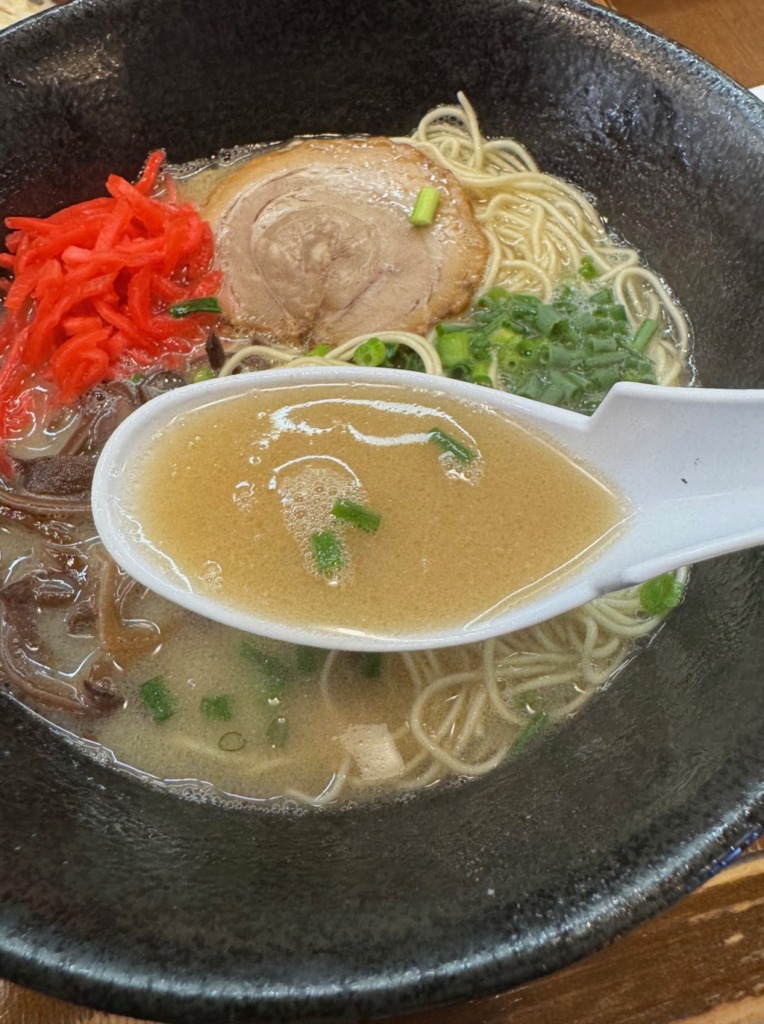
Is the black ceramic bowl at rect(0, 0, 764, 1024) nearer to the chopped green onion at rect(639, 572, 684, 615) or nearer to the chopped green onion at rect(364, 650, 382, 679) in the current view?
the chopped green onion at rect(639, 572, 684, 615)

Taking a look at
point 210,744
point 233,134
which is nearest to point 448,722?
point 210,744

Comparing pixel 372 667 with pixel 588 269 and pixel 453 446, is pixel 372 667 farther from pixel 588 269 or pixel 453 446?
pixel 588 269

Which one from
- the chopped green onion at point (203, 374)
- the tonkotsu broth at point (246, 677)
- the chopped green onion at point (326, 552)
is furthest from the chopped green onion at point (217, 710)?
the chopped green onion at point (203, 374)

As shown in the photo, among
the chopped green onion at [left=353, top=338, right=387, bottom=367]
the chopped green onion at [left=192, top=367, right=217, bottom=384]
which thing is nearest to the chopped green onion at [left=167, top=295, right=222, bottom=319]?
the chopped green onion at [left=192, top=367, right=217, bottom=384]

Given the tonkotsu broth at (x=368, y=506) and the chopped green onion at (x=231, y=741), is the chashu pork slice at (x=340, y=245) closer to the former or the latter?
the tonkotsu broth at (x=368, y=506)

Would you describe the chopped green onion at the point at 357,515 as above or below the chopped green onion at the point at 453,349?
below
